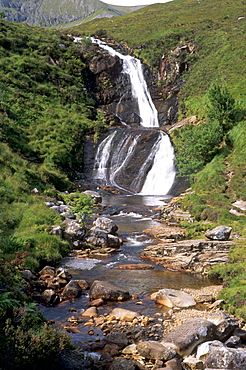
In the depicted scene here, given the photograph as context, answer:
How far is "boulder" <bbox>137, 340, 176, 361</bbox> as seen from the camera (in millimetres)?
6613

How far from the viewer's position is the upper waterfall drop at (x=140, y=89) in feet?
163

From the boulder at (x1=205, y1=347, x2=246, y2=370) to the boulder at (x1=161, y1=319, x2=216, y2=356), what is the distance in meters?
0.75

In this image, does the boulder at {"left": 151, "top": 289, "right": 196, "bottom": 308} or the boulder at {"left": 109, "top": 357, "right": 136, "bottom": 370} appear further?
the boulder at {"left": 151, "top": 289, "right": 196, "bottom": 308}

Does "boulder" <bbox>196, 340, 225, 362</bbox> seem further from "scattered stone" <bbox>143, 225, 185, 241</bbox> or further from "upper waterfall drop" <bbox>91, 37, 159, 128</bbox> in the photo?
"upper waterfall drop" <bbox>91, 37, 159, 128</bbox>

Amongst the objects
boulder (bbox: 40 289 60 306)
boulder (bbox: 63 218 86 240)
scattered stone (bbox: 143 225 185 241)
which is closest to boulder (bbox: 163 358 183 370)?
boulder (bbox: 40 289 60 306)

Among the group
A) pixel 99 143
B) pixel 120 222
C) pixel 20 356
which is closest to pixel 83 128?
pixel 99 143

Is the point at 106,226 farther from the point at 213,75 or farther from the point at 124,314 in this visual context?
the point at 213,75

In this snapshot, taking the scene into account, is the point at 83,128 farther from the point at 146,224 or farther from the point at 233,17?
the point at 233,17

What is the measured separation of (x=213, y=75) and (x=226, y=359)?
157 ft

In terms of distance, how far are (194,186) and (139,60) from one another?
41.9m

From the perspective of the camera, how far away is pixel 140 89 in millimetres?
54281

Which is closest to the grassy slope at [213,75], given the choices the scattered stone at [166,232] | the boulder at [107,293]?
the scattered stone at [166,232]

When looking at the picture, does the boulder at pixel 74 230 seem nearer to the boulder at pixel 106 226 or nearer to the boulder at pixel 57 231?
the boulder at pixel 57 231

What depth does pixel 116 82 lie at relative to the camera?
5484 cm
